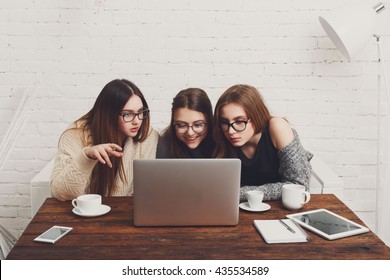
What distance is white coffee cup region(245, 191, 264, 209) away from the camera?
158cm

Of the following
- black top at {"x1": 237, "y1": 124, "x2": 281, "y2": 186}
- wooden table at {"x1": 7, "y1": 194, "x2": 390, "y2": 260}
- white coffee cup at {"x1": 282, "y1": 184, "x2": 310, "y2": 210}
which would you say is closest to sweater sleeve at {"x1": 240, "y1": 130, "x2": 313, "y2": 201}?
black top at {"x1": 237, "y1": 124, "x2": 281, "y2": 186}

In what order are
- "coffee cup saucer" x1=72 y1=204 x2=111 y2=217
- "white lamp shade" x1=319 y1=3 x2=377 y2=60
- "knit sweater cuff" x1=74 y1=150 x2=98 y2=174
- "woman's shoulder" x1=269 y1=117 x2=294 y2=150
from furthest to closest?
"white lamp shade" x1=319 y1=3 x2=377 y2=60, "woman's shoulder" x1=269 y1=117 x2=294 y2=150, "knit sweater cuff" x1=74 y1=150 x2=98 y2=174, "coffee cup saucer" x1=72 y1=204 x2=111 y2=217

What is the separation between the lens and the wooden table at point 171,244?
123 cm

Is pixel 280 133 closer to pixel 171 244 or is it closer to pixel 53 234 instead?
pixel 171 244

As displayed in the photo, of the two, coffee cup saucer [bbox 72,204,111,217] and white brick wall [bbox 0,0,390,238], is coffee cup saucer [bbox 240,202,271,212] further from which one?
white brick wall [bbox 0,0,390,238]

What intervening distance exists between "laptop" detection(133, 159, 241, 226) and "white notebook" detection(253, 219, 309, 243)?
0.31 ft

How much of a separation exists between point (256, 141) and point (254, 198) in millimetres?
598

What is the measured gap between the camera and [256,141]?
213 cm

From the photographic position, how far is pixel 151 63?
9.05ft

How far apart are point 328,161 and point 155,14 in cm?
143

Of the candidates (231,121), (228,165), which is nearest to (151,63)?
(231,121)

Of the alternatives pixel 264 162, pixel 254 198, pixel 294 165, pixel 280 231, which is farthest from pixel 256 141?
pixel 280 231

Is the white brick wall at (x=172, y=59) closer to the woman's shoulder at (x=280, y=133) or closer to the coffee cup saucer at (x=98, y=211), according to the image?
the woman's shoulder at (x=280, y=133)

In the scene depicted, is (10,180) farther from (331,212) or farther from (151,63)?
(331,212)
